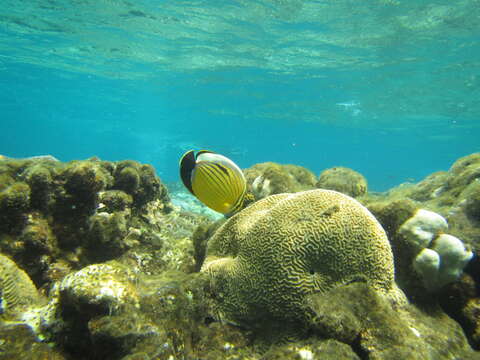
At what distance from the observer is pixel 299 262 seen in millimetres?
2564

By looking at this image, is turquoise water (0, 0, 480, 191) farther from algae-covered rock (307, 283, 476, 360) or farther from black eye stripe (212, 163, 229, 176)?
algae-covered rock (307, 283, 476, 360)

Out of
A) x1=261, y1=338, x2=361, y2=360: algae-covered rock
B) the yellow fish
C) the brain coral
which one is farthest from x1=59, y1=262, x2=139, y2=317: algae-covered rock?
x1=261, y1=338, x2=361, y2=360: algae-covered rock

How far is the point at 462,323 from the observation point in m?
2.98

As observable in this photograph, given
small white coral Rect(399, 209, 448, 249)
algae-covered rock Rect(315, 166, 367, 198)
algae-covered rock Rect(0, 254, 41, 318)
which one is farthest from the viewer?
algae-covered rock Rect(315, 166, 367, 198)

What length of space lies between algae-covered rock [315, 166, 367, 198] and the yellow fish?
455 cm

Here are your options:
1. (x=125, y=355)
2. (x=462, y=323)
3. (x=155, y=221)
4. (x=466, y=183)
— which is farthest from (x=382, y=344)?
(x=466, y=183)

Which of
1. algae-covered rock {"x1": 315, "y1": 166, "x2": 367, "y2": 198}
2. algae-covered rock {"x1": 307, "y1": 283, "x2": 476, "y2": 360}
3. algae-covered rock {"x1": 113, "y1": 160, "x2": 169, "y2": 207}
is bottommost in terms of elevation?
algae-covered rock {"x1": 307, "y1": 283, "x2": 476, "y2": 360}

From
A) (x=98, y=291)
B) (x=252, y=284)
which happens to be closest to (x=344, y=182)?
(x=252, y=284)

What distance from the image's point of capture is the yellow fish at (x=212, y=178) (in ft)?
7.33

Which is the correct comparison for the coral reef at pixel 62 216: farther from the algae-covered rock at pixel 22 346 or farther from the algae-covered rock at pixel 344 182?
the algae-covered rock at pixel 344 182

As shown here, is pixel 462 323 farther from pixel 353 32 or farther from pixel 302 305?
pixel 353 32

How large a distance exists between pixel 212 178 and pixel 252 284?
1060 mm

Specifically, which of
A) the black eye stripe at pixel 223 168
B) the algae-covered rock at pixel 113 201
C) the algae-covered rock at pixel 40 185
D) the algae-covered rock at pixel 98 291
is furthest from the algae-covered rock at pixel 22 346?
the algae-covered rock at pixel 113 201

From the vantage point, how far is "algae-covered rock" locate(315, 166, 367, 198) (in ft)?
21.3
